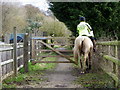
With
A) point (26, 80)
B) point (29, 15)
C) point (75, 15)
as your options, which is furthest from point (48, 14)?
point (26, 80)

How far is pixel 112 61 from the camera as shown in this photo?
6.24 m

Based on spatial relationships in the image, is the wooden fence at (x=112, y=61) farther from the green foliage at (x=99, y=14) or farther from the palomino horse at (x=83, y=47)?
the green foliage at (x=99, y=14)

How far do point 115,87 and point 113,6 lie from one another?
11.9m

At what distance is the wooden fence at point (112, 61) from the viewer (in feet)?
19.5

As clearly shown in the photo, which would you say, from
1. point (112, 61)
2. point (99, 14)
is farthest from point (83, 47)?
point (99, 14)

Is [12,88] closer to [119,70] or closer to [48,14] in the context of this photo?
[119,70]

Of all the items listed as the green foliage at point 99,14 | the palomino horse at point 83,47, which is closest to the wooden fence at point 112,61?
the palomino horse at point 83,47

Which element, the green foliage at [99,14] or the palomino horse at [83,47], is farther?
the green foliage at [99,14]

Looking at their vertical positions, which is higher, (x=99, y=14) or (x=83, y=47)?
(x=99, y=14)

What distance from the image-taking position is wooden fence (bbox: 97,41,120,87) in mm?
5938

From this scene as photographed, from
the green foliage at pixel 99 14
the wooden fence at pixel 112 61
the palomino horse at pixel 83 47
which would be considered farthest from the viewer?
the green foliage at pixel 99 14

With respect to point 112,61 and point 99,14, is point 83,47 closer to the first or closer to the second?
point 112,61

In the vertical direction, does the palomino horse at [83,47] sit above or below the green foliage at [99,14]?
below

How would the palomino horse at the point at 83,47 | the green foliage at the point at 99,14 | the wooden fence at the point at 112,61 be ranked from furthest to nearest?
the green foliage at the point at 99,14 < the palomino horse at the point at 83,47 < the wooden fence at the point at 112,61
